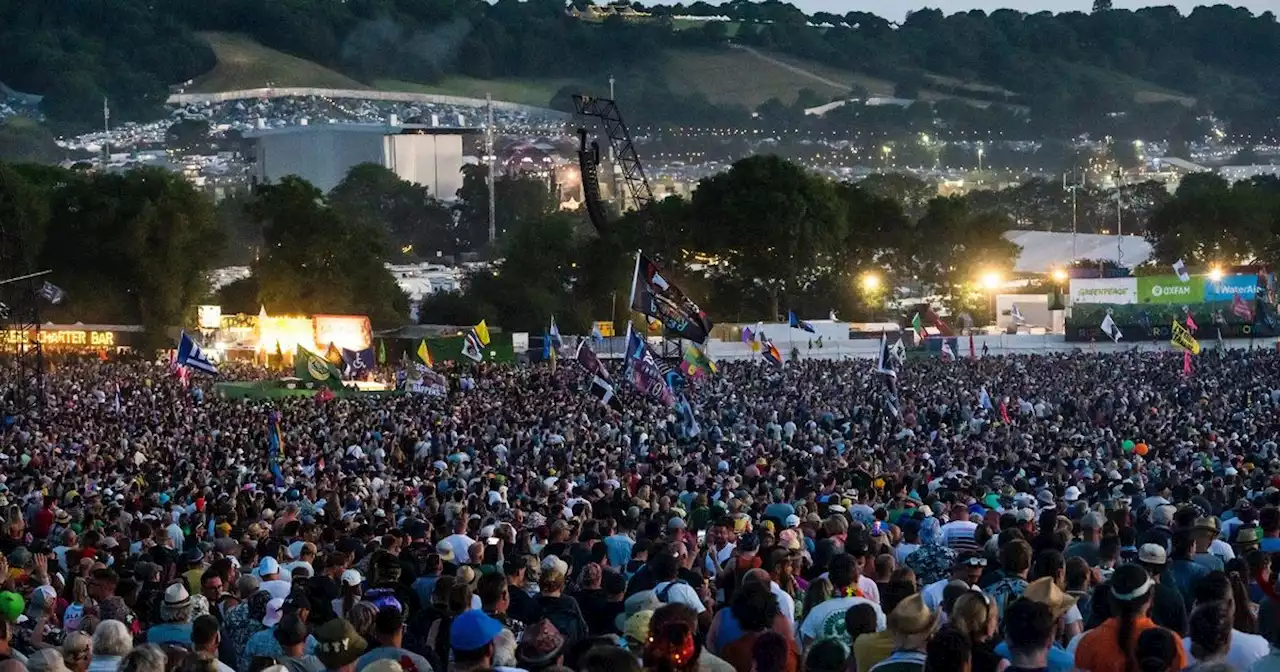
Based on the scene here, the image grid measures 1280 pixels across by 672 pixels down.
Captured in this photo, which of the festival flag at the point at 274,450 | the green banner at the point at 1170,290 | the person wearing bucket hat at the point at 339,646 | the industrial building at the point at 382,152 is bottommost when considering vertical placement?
the festival flag at the point at 274,450

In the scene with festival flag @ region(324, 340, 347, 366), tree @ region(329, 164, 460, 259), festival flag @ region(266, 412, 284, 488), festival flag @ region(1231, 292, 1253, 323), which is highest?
tree @ region(329, 164, 460, 259)

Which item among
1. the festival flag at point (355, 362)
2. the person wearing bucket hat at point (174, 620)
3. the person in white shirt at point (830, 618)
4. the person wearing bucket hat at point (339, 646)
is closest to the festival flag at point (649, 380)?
the person wearing bucket hat at point (174, 620)

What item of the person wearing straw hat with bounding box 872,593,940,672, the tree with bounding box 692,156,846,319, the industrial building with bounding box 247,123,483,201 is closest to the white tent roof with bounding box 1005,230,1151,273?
the tree with bounding box 692,156,846,319

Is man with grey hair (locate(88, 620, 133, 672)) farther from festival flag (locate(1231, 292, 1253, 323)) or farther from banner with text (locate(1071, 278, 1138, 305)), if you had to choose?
banner with text (locate(1071, 278, 1138, 305))

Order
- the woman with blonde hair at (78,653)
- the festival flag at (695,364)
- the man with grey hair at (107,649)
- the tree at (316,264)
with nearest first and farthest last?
the man with grey hair at (107,649) < the woman with blonde hair at (78,653) < the festival flag at (695,364) < the tree at (316,264)

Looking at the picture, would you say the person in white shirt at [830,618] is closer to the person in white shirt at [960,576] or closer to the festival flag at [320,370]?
the person in white shirt at [960,576]
